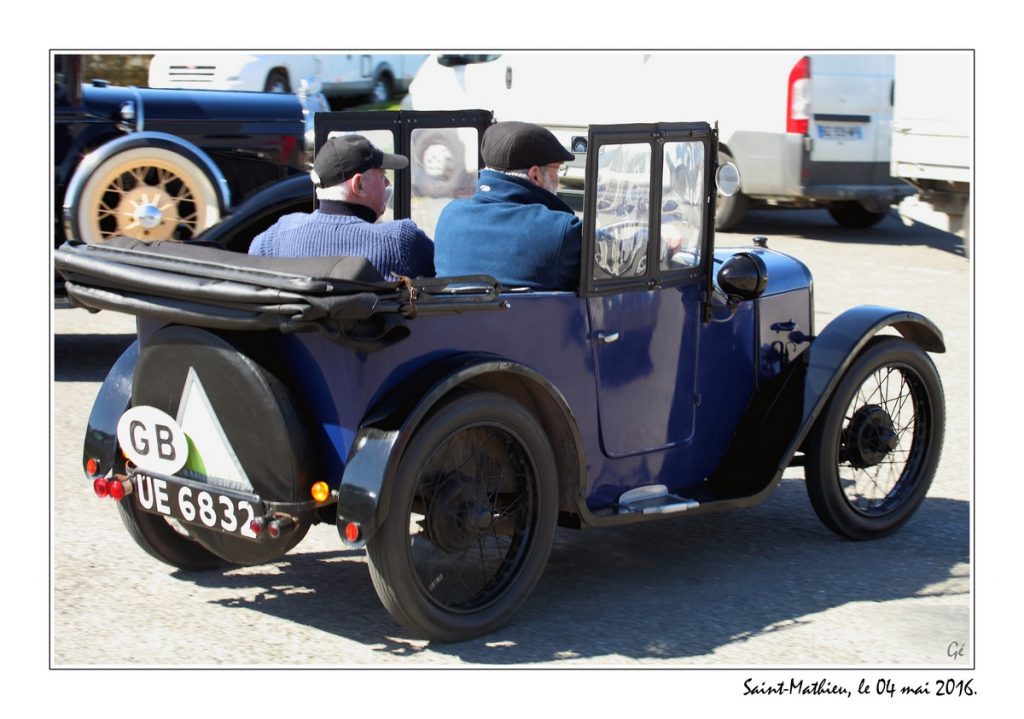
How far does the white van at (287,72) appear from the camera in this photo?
17359 millimetres

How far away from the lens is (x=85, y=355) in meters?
8.49

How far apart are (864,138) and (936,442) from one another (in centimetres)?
805

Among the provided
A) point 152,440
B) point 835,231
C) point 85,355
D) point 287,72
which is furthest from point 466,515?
point 287,72

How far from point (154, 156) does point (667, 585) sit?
181 inches

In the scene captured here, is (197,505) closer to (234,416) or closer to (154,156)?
(234,416)

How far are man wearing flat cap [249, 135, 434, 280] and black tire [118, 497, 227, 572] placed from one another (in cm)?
98

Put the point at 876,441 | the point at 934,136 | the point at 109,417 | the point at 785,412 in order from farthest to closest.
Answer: the point at 934,136 → the point at 876,441 → the point at 785,412 → the point at 109,417

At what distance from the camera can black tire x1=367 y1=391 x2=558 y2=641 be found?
13.2 ft

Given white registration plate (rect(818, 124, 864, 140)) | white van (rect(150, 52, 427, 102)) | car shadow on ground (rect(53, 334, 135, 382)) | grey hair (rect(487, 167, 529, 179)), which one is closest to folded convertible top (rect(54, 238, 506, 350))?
grey hair (rect(487, 167, 529, 179))

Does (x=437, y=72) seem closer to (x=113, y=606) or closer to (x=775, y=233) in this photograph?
(x=775, y=233)

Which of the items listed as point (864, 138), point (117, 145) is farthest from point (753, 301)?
point (864, 138)

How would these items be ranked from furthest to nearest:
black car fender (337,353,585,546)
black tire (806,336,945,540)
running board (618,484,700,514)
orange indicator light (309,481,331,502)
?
1. black tire (806,336,945,540)
2. running board (618,484,700,514)
3. orange indicator light (309,481,331,502)
4. black car fender (337,353,585,546)

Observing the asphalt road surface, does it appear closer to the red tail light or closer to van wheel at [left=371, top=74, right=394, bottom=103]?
the red tail light

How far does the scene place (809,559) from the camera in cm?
520
